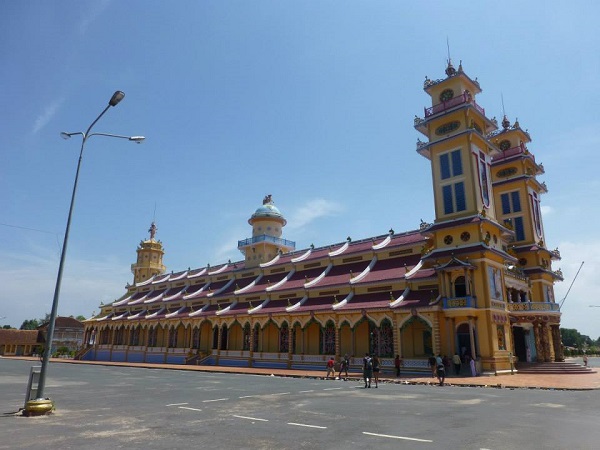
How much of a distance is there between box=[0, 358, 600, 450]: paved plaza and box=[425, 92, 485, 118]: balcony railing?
2273cm

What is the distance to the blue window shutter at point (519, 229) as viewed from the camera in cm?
3699

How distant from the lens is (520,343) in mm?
34312

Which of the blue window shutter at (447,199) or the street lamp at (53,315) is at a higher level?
the blue window shutter at (447,199)

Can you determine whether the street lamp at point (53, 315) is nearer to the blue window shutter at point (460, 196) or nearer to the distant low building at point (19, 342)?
the blue window shutter at point (460, 196)

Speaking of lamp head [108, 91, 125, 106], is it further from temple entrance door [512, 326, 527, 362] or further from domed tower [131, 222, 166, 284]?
domed tower [131, 222, 166, 284]

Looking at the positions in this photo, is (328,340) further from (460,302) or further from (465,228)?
(465,228)

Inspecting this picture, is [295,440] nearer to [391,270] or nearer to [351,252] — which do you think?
[391,270]

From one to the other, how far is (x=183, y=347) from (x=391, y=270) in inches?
1049

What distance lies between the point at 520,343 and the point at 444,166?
16513 millimetres

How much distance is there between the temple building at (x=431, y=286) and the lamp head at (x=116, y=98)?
23378 millimetres

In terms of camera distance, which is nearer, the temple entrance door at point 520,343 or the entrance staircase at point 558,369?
the entrance staircase at point 558,369

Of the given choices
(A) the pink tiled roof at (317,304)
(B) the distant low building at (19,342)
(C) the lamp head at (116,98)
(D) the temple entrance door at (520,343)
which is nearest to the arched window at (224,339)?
(A) the pink tiled roof at (317,304)

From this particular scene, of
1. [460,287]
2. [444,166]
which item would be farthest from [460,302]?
[444,166]

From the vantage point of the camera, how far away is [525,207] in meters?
37.2
